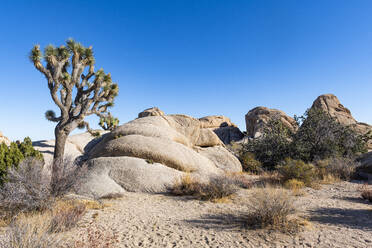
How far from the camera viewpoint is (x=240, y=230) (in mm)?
4359

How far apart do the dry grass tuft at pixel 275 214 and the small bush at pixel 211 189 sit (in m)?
2.48

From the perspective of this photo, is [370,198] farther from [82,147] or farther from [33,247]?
[82,147]

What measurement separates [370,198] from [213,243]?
21.3 ft

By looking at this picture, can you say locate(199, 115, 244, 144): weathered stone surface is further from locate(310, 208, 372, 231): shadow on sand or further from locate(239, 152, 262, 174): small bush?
locate(310, 208, 372, 231): shadow on sand

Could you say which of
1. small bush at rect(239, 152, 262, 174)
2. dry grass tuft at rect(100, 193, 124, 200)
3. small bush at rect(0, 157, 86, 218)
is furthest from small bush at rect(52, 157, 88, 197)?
small bush at rect(239, 152, 262, 174)

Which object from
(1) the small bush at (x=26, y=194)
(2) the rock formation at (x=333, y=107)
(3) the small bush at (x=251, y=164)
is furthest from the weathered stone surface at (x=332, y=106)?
(1) the small bush at (x=26, y=194)

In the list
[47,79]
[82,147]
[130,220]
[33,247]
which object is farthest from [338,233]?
[82,147]

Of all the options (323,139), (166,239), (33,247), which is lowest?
(166,239)

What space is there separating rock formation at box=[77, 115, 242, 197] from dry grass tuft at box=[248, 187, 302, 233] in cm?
440

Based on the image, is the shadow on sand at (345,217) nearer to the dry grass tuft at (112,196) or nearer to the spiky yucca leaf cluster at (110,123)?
the dry grass tuft at (112,196)

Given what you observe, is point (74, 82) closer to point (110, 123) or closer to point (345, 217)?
point (110, 123)

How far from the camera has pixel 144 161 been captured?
1000cm

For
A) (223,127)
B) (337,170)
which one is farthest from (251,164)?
(223,127)

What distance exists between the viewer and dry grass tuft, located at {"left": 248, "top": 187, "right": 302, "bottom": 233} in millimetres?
4363
